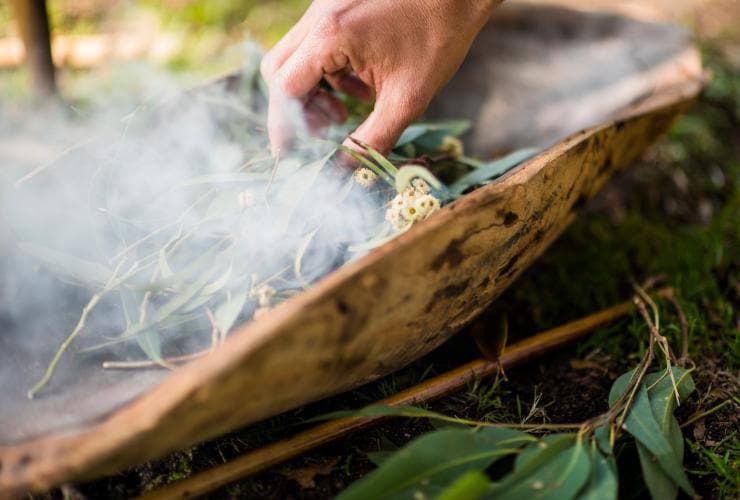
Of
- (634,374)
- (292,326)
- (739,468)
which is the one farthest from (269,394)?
(739,468)

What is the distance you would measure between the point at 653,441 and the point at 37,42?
1889mm

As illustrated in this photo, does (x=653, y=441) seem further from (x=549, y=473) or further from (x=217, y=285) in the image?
(x=217, y=285)

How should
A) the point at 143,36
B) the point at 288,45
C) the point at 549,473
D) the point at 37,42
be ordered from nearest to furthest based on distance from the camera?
the point at 549,473, the point at 288,45, the point at 37,42, the point at 143,36

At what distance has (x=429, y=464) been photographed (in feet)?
2.52

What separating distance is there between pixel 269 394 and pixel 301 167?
18.2 inches

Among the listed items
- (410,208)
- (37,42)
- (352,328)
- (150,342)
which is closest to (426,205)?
(410,208)

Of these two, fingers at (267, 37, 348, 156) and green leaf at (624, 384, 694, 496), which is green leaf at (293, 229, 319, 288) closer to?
fingers at (267, 37, 348, 156)

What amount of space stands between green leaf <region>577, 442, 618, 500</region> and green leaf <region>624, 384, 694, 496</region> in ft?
0.23

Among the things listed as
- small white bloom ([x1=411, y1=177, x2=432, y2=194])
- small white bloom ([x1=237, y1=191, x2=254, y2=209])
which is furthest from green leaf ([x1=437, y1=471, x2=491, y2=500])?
small white bloom ([x1=237, y1=191, x2=254, y2=209])

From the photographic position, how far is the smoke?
0.95m

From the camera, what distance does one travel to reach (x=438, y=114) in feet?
5.97

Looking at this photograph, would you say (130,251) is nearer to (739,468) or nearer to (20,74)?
(739,468)

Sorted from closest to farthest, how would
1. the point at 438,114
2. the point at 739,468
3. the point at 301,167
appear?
the point at 739,468 < the point at 301,167 < the point at 438,114

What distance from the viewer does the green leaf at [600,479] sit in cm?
77
